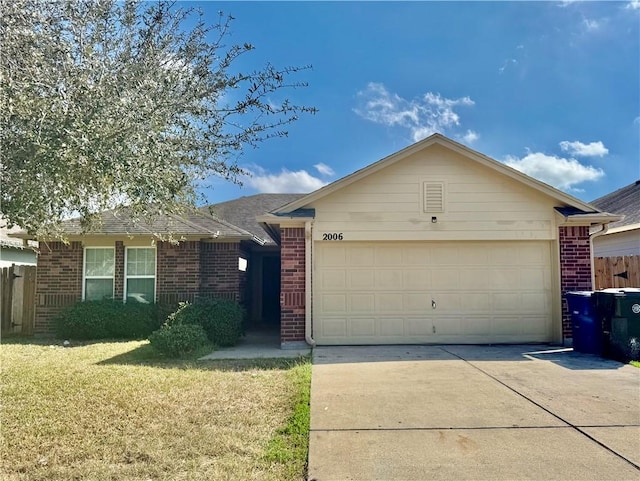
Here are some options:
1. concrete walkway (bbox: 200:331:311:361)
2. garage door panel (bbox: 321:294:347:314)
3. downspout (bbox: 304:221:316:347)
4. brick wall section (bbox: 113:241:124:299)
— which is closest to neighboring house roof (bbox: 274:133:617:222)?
downspout (bbox: 304:221:316:347)

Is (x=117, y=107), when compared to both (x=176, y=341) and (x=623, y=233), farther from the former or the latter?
(x=623, y=233)

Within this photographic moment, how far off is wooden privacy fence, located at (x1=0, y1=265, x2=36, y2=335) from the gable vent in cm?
1055

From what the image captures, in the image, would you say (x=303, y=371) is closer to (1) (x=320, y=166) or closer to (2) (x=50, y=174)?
(2) (x=50, y=174)

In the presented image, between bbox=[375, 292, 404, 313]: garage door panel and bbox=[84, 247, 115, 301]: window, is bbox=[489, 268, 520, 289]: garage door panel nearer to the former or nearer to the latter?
bbox=[375, 292, 404, 313]: garage door panel

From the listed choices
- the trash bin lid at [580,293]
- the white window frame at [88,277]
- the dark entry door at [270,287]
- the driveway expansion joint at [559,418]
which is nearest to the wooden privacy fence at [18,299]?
the white window frame at [88,277]

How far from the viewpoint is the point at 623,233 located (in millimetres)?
13805

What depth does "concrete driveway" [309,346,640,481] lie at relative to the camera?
3799 millimetres

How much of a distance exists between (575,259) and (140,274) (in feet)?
35.5

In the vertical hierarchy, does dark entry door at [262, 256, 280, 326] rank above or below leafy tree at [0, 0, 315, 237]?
below

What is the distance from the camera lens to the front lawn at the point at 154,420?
3797 millimetres

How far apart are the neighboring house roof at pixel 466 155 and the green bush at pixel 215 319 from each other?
8.76 feet

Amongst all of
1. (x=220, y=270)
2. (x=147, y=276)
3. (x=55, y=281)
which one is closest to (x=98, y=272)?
(x=55, y=281)

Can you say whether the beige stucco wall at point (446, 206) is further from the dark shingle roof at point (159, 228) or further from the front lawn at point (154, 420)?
the front lawn at point (154, 420)

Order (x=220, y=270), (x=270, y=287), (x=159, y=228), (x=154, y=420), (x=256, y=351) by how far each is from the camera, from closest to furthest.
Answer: (x=154, y=420) < (x=256, y=351) < (x=159, y=228) < (x=220, y=270) < (x=270, y=287)
